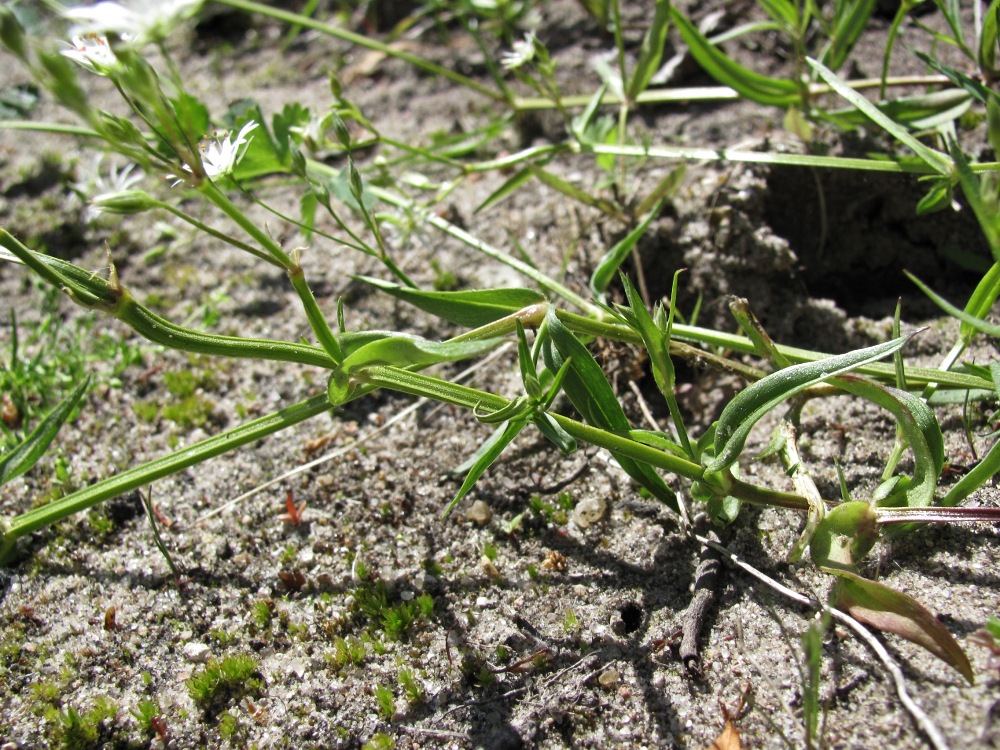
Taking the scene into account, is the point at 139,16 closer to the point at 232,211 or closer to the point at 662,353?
the point at 232,211

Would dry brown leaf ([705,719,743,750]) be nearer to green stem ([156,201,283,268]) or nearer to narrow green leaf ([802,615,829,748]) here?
narrow green leaf ([802,615,829,748])

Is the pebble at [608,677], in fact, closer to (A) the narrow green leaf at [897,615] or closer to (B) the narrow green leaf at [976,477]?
(A) the narrow green leaf at [897,615]

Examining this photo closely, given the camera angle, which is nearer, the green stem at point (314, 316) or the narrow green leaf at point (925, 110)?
the green stem at point (314, 316)

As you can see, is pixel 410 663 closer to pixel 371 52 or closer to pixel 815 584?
pixel 815 584

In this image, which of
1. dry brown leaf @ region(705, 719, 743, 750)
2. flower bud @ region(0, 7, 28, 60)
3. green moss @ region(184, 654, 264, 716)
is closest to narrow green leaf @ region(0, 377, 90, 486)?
green moss @ region(184, 654, 264, 716)

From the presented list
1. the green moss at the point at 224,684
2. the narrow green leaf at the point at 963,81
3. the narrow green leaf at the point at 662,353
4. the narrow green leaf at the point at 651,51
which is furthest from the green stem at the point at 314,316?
the narrow green leaf at the point at 963,81

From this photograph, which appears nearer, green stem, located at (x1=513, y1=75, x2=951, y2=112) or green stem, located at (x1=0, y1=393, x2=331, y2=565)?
green stem, located at (x1=0, y1=393, x2=331, y2=565)

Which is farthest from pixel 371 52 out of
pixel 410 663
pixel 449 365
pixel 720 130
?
pixel 410 663
